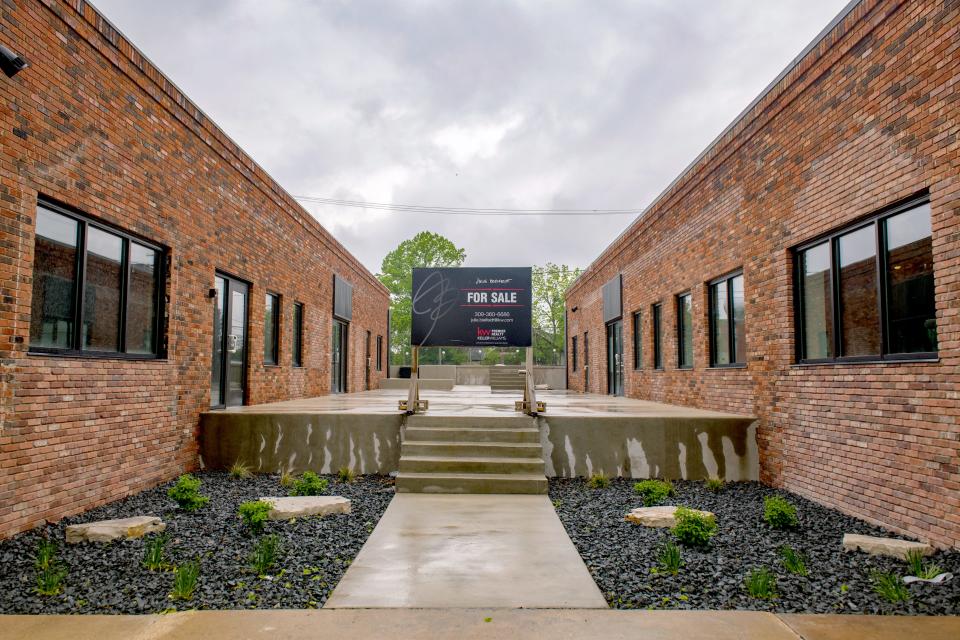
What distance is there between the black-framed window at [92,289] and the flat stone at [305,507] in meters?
2.41

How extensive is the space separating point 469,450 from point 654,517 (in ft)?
8.24

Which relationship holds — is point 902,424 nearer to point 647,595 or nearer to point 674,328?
point 647,595

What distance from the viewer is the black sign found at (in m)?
8.34

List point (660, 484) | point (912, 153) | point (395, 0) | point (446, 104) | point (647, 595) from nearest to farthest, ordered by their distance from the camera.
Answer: point (647, 595) → point (912, 153) → point (660, 484) → point (395, 0) → point (446, 104)

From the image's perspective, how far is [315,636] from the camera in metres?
2.72

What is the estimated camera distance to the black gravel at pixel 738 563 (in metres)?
3.24

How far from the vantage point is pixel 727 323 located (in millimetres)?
8586

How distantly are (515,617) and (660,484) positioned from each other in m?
3.54

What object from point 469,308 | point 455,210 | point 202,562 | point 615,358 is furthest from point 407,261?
point 202,562

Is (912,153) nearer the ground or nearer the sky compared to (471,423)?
nearer the sky

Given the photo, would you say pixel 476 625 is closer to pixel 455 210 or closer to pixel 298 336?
pixel 298 336

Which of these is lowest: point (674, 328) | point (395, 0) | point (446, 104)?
point (674, 328)

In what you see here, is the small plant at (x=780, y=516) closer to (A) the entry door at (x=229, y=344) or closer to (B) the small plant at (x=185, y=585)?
(B) the small plant at (x=185, y=585)

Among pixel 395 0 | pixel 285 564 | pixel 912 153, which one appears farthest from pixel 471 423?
pixel 395 0
